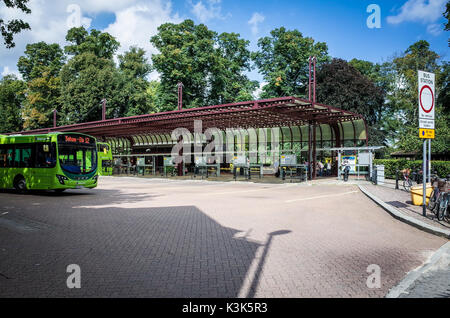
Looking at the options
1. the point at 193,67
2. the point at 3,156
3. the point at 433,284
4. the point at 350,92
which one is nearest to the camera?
the point at 433,284

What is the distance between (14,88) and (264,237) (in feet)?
204

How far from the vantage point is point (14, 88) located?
5628 cm

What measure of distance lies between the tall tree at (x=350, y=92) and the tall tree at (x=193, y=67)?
10.3m

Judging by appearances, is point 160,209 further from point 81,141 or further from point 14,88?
point 14,88

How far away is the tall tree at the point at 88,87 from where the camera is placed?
44.9m

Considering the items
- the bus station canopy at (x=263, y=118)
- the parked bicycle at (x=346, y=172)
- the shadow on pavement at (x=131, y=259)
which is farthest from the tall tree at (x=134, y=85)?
the shadow on pavement at (x=131, y=259)

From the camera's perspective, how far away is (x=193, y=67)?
139 feet

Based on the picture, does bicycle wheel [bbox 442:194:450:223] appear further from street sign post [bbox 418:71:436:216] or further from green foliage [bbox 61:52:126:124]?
green foliage [bbox 61:52:126:124]

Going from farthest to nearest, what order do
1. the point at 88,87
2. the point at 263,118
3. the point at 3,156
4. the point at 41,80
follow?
the point at 41,80 < the point at 88,87 < the point at 263,118 < the point at 3,156

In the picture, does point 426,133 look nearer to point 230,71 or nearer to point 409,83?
point 230,71

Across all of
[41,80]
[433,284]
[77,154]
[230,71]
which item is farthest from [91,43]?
[433,284]

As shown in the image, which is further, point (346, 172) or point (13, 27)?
point (346, 172)

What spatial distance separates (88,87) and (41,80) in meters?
9.55
